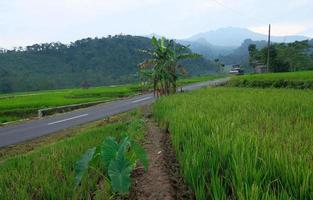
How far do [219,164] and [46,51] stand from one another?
93.2 m

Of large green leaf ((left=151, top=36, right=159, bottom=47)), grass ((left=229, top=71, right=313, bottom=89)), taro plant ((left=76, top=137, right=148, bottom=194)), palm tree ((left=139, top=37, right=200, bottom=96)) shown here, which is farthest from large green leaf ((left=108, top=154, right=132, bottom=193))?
grass ((left=229, top=71, right=313, bottom=89))

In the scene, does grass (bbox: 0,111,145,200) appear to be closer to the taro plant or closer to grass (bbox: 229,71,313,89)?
the taro plant

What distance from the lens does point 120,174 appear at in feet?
9.95

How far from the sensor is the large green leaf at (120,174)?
2945 millimetres

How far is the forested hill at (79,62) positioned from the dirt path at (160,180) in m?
70.1

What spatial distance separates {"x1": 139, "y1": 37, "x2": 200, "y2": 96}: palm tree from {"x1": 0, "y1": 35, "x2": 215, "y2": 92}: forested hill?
57.2 m

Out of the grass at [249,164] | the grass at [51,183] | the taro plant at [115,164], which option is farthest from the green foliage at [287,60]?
the taro plant at [115,164]

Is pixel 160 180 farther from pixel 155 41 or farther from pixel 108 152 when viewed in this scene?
pixel 155 41

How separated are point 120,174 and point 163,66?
13911mm

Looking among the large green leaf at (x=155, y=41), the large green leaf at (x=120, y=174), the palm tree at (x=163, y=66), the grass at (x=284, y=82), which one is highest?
the large green leaf at (x=155, y=41)

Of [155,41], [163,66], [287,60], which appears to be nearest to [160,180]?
[163,66]

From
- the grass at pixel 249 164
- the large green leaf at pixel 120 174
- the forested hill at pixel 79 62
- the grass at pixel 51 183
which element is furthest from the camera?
the forested hill at pixel 79 62

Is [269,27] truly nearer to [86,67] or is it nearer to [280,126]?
[280,126]

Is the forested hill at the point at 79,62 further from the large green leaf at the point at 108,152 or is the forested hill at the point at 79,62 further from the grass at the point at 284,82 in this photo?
the large green leaf at the point at 108,152
